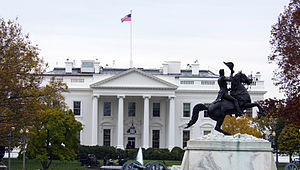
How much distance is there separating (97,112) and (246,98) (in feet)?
174

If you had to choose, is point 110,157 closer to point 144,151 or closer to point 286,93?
point 144,151

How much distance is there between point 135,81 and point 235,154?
53.8 metres

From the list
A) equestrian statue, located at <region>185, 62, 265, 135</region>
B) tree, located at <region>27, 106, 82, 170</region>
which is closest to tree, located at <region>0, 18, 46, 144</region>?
equestrian statue, located at <region>185, 62, 265, 135</region>

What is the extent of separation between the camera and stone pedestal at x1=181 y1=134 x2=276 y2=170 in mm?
16938

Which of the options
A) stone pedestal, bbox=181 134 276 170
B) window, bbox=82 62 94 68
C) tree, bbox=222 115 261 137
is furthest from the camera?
window, bbox=82 62 94 68

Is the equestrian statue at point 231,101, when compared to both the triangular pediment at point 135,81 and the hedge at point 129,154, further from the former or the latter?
the triangular pediment at point 135,81

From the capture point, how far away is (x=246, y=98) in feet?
61.3

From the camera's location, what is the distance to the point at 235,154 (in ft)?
55.7

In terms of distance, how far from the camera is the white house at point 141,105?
7031cm

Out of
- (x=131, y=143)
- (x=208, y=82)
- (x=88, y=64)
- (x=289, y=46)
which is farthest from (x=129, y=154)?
(x=289, y=46)

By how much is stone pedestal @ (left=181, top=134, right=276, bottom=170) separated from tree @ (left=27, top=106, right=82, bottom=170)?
27.1 m

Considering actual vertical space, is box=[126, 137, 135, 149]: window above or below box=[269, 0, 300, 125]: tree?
below

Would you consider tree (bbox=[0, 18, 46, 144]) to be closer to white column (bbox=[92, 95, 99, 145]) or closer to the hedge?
the hedge

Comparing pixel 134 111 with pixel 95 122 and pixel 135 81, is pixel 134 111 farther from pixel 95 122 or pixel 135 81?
pixel 95 122
